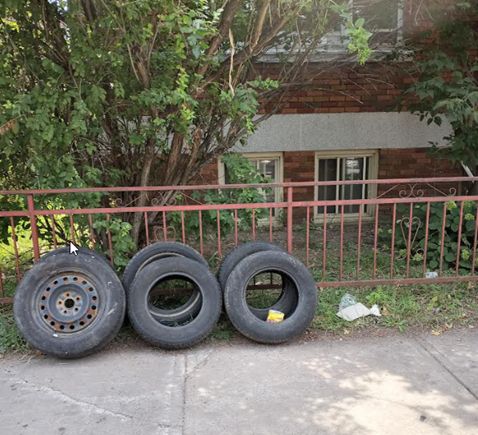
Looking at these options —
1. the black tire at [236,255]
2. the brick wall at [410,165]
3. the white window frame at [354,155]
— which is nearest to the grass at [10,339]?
the black tire at [236,255]

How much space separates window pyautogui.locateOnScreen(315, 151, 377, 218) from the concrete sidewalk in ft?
12.0

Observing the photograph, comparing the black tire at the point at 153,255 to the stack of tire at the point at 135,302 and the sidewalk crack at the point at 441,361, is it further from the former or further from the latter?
the sidewalk crack at the point at 441,361

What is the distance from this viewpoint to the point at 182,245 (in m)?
4.05

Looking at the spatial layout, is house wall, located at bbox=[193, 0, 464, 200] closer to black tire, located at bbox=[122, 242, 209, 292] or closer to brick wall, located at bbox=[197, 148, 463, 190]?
brick wall, located at bbox=[197, 148, 463, 190]

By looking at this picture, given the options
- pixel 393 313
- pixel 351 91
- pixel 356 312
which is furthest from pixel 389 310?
pixel 351 91

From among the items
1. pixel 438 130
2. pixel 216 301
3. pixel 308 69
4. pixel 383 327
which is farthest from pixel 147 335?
pixel 438 130

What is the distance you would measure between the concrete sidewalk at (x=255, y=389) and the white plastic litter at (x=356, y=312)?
0.99 ft

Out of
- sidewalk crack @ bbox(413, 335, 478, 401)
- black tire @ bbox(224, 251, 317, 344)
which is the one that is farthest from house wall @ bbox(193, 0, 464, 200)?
sidewalk crack @ bbox(413, 335, 478, 401)

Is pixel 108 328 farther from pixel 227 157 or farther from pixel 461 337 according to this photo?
pixel 461 337

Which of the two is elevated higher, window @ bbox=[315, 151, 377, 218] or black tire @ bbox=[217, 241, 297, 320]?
window @ bbox=[315, 151, 377, 218]

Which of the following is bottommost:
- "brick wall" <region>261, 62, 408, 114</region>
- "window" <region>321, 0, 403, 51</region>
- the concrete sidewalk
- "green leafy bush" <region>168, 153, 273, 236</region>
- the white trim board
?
the concrete sidewalk

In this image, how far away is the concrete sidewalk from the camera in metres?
2.76

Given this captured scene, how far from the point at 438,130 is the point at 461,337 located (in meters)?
4.11

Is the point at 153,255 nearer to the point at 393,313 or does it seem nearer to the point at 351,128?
the point at 393,313
